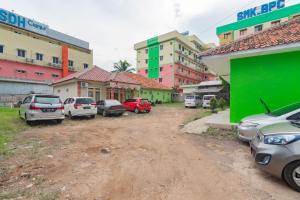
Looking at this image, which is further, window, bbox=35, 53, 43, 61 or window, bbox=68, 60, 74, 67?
window, bbox=68, 60, 74, 67

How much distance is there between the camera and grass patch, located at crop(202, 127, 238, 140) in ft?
25.2

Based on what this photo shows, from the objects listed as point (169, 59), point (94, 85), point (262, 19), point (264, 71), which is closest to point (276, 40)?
point (264, 71)

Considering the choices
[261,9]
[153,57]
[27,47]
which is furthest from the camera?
[153,57]

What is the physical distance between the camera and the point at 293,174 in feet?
11.0

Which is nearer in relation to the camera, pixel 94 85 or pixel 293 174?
pixel 293 174

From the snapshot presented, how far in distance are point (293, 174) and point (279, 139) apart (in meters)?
0.65

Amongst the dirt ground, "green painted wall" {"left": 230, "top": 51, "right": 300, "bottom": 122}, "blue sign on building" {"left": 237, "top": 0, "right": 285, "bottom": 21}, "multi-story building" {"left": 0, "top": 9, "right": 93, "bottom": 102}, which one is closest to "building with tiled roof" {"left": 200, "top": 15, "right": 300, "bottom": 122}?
"green painted wall" {"left": 230, "top": 51, "right": 300, "bottom": 122}

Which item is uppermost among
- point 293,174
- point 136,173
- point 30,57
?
point 30,57

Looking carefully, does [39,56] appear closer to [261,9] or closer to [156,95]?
[156,95]

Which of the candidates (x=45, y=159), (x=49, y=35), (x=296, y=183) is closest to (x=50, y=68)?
(x=49, y=35)

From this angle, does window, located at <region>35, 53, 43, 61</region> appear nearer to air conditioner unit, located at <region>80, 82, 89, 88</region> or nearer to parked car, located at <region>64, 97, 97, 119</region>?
air conditioner unit, located at <region>80, 82, 89, 88</region>

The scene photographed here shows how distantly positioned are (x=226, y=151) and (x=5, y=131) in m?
9.90

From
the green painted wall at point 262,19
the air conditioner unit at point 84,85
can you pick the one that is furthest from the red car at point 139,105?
the green painted wall at point 262,19

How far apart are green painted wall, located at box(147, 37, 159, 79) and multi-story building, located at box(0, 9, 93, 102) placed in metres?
16.1
